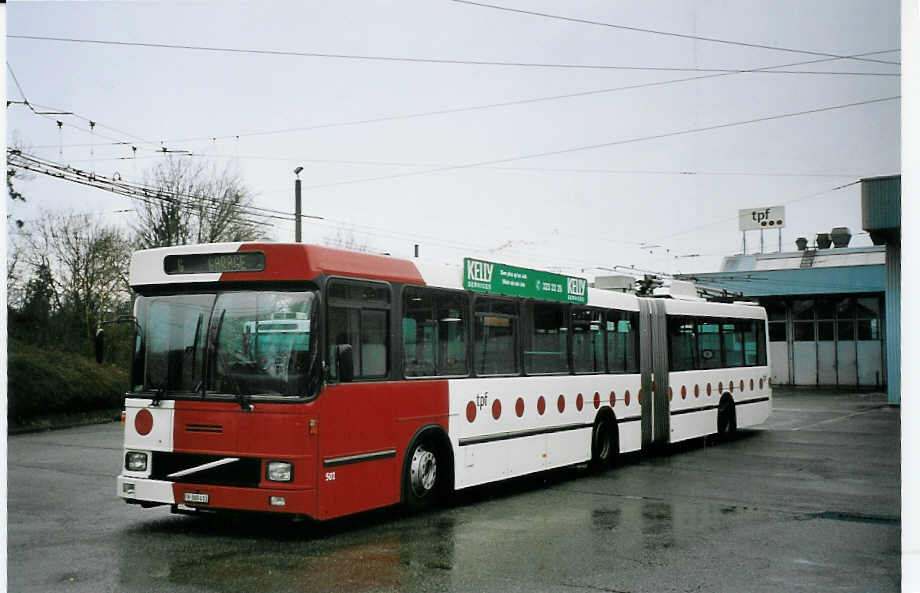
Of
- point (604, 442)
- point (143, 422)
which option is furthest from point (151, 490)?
point (604, 442)

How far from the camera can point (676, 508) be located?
10.7 m

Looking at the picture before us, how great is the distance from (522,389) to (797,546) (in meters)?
4.13

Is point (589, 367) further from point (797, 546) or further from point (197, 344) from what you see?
point (197, 344)

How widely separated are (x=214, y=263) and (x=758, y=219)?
127ft

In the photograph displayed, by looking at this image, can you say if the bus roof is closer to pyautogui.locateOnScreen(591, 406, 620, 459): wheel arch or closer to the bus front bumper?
the bus front bumper

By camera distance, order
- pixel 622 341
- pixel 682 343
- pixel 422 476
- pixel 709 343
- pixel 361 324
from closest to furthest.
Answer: pixel 361 324 < pixel 422 476 < pixel 622 341 < pixel 682 343 < pixel 709 343

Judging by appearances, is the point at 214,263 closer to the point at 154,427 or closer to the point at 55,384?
the point at 154,427

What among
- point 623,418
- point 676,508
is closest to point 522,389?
point 676,508

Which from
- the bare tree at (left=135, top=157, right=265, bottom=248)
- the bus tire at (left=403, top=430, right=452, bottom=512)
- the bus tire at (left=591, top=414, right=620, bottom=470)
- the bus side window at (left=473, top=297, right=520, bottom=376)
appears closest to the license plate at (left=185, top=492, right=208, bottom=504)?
the bus tire at (left=403, top=430, right=452, bottom=512)

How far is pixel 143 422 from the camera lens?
349 inches

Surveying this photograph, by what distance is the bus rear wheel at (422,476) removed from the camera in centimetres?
979

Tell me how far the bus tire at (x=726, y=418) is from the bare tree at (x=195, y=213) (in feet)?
36.0

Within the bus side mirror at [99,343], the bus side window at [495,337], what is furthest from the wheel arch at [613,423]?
the bus side mirror at [99,343]

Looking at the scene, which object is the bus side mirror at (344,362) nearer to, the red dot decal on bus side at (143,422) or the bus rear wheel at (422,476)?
the bus rear wheel at (422,476)
